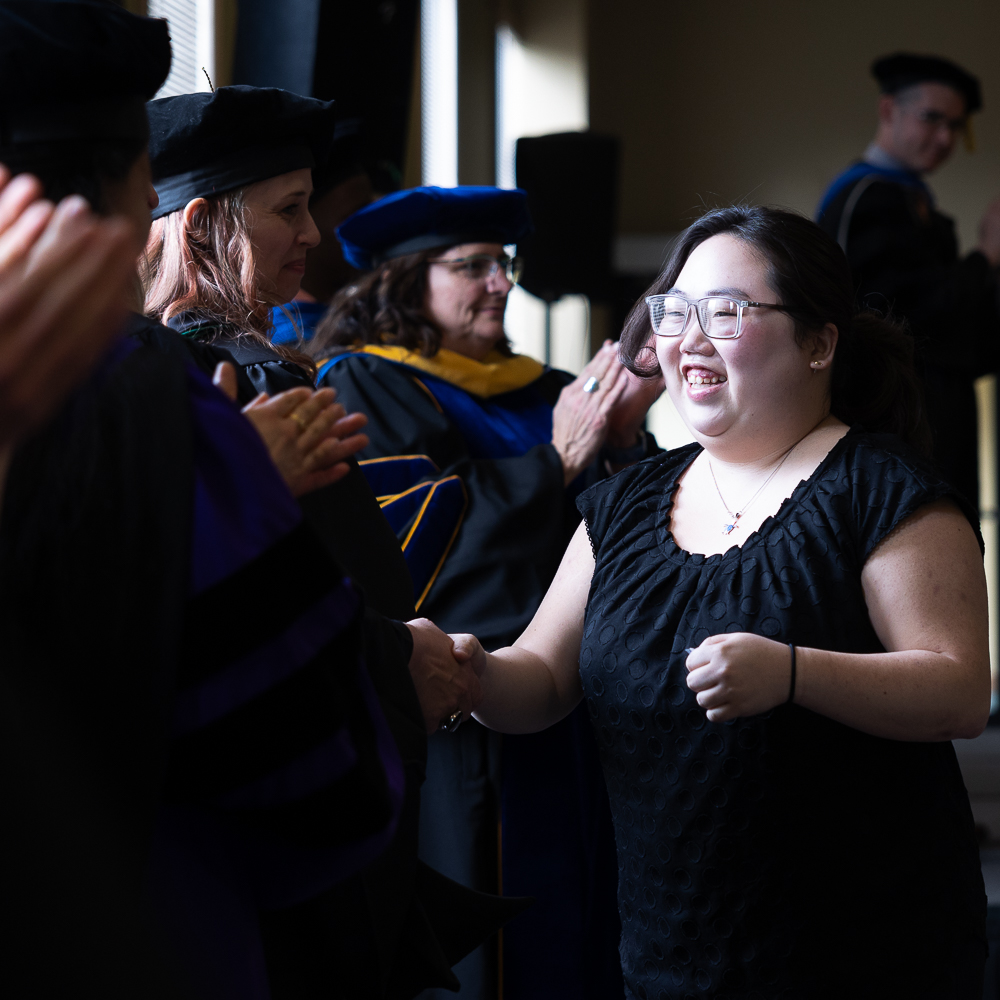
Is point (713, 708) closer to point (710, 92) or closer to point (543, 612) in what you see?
point (543, 612)

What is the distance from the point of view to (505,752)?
7.02 feet

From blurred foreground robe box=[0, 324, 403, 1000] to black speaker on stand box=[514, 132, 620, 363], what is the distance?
11.8ft

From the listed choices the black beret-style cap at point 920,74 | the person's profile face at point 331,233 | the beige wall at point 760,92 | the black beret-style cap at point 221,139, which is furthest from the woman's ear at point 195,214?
the beige wall at point 760,92

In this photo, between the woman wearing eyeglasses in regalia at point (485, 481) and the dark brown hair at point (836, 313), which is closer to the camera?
the dark brown hair at point (836, 313)

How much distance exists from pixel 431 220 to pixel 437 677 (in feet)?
4.63

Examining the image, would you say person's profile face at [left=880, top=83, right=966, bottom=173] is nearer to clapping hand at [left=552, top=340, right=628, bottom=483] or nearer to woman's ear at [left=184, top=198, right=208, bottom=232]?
clapping hand at [left=552, top=340, right=628, bottom=483]

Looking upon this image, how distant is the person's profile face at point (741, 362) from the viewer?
1.56 meters

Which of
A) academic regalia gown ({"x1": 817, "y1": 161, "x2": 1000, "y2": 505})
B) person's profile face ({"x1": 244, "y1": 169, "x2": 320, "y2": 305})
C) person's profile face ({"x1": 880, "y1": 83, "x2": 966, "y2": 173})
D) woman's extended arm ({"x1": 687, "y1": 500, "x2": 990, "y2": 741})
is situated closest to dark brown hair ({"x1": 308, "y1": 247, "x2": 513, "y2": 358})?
person's profile face ({"x1": 244, "y1": 169, "x2": 320, "y2": 305})

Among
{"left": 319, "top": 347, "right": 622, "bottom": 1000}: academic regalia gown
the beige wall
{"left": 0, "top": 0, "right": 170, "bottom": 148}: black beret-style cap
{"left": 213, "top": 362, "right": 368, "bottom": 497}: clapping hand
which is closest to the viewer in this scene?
{"left": 0, "top": 0, "right": 170, "bottom": 148}: black beret-style cap

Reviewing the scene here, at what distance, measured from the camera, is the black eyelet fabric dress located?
1380mm

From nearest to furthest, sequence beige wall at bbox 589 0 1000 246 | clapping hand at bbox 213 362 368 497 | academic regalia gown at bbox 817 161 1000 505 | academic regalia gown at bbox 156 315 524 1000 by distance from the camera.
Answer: clapping hand at bbox 213 362 368 497, academic regalia gown at bbox 156 315 524 1000, academic regalia gown at bbox 817 161 1000 505, beige wall at bbox 589 0 1000 246

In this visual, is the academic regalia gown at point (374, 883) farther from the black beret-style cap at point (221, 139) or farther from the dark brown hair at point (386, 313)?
the dark brown hair at point (386, 313)

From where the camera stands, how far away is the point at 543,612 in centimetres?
175

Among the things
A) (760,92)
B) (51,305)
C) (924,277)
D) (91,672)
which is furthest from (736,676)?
(760,92)
